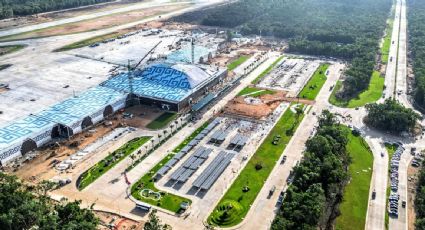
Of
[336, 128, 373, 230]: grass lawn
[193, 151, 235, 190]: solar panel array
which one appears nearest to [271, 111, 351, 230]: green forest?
[336, 128, 373, 230]: grass lawn

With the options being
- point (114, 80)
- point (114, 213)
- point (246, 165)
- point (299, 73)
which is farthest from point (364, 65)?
point (114, 213)

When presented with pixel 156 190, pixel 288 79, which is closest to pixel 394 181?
pixel 156 190

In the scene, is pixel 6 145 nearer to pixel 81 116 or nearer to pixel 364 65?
pixel 81 116

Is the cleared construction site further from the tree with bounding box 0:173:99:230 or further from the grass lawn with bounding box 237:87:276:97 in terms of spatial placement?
the tree with bounding box 0:173:99:230

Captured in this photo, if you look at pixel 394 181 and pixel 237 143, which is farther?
pixel 237 143

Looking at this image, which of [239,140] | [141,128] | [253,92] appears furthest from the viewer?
[253,92]

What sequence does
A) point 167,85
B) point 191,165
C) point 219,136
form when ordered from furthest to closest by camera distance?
point 167,85
point 219,136
point 191,165

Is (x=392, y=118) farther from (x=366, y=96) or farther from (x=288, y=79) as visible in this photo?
(x=288, y=79)
